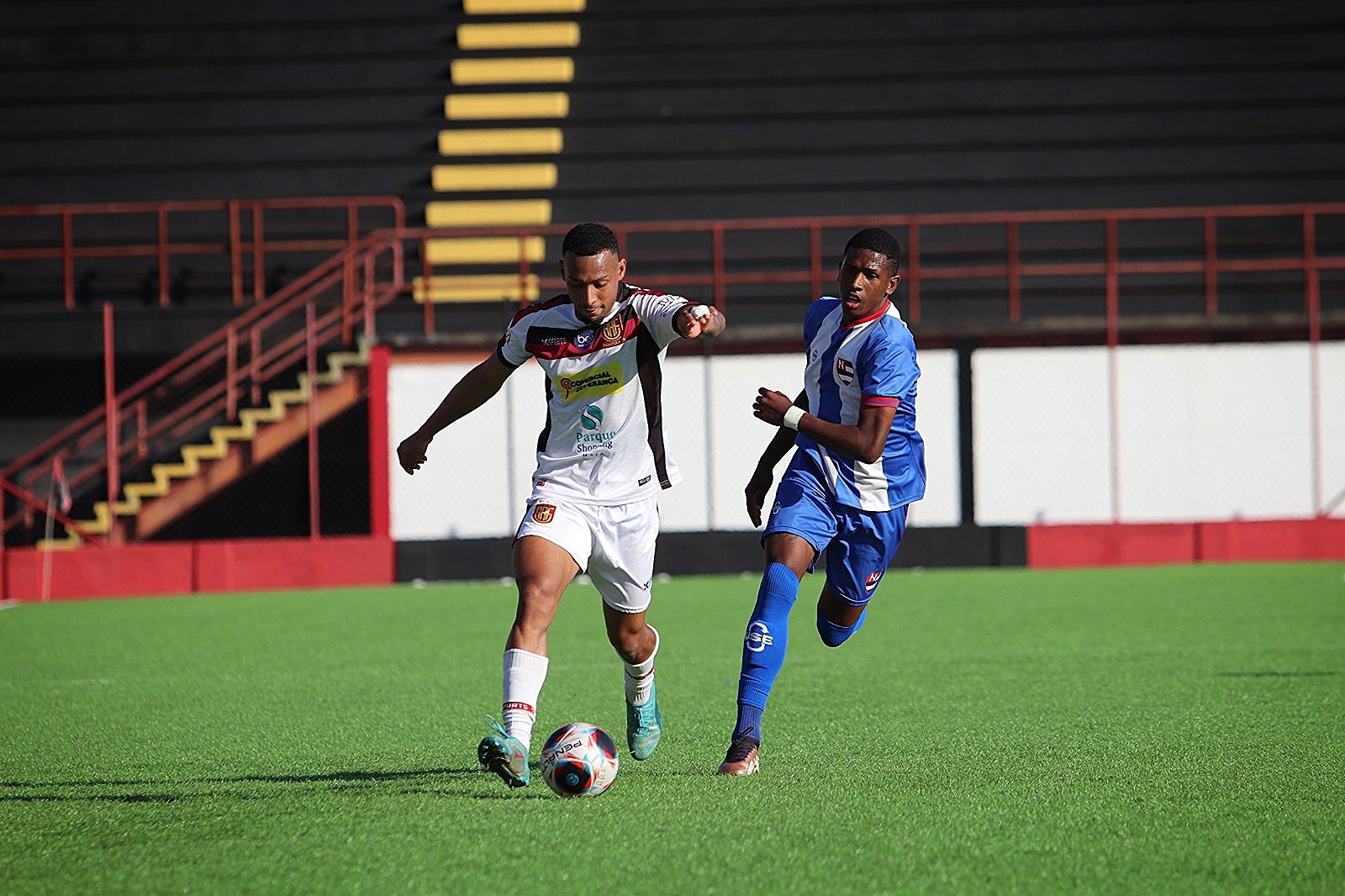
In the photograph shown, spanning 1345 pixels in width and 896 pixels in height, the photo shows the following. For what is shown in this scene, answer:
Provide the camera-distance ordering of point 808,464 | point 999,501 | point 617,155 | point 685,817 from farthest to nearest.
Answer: point 617,155, point 999,501, point 808,464, point 685,817

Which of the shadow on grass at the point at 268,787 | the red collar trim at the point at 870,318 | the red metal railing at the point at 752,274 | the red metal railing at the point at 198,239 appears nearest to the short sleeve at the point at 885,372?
the red collar trim at the point at 870,318

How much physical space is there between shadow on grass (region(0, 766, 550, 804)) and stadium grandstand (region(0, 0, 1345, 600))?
984 cm

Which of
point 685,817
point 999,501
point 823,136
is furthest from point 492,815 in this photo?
point 823,136

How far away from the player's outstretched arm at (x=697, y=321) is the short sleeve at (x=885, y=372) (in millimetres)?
653

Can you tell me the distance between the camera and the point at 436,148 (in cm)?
1997

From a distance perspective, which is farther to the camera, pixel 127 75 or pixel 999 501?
pixel 127 75

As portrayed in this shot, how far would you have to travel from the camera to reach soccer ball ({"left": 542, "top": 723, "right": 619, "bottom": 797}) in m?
4.69

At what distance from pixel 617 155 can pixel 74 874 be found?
647 inches

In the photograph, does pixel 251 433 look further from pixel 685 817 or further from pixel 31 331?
pixel 685 817

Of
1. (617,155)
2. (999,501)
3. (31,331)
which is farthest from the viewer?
(617,155)

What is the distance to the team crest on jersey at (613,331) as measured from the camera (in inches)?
211

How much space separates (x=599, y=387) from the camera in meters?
5.36

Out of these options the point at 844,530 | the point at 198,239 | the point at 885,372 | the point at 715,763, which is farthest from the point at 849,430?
the point at 198,239

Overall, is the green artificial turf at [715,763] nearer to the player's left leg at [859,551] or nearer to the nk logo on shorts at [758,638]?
the nk logo on shorts at [758,638]
